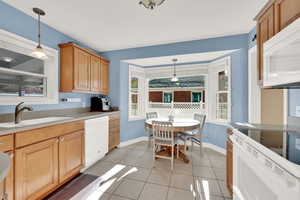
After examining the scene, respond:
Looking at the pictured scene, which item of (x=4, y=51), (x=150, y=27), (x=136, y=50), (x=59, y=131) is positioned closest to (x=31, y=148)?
(x=59, y=131)

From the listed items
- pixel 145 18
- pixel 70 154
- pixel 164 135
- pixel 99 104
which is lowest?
pixel 70 154

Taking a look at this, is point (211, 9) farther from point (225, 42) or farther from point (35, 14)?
point (35, 14)

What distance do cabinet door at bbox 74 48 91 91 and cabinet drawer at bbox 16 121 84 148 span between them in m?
0.78

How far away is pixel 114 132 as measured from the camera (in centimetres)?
301

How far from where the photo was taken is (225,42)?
2.50 meters

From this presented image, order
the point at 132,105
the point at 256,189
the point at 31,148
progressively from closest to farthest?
the point at 256,189, the point at 31,148, the point at 132,105

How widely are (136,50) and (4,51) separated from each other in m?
2.18

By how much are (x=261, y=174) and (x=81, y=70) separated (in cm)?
280

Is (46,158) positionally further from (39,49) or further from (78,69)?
(78,69)

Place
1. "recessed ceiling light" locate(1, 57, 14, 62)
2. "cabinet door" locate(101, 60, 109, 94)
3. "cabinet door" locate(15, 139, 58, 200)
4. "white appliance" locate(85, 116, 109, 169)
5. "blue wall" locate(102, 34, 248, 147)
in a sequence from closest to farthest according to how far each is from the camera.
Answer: "cabinet door" locate(15, 139, 58, 200) → "recessed ceiling light" locate(1, 57, 14, 62) → "white appliance" locate(85, 116, 109, 169) → "blue wall" locate(102, 34, 248, 147) → "cabinet door" locate(101, 60, 109, 94)

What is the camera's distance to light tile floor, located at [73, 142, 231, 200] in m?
1.67

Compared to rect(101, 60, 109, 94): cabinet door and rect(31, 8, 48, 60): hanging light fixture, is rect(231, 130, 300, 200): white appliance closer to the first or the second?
rect(31, 8, 48, 60): hanging light fixture

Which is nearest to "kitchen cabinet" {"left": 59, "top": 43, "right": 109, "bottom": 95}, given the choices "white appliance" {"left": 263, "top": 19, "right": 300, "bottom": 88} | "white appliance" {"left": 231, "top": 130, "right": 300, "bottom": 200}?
"white appliance" {"left": 231, "top": 130, "right": 300, "bottom": 200}

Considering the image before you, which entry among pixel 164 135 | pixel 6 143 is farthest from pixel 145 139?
pixel 6 143
